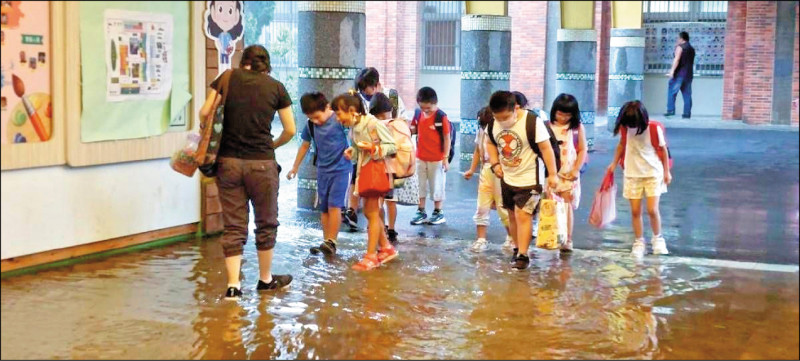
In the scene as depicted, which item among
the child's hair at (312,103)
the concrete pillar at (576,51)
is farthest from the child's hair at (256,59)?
the concrete pillar at (576,51)

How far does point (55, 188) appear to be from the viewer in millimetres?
8070

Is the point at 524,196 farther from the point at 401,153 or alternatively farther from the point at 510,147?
the point at 401,153

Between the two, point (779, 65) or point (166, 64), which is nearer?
point (166, 64)

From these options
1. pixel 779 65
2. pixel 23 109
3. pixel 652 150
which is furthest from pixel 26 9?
pixel 779 65

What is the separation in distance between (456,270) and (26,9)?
3767mm

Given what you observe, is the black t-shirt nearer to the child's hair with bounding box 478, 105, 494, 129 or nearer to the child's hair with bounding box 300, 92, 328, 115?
the child's hair with bounding box 300, 92, 328, 115

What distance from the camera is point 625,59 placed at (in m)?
26.8

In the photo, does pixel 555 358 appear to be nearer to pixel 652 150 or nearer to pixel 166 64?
pixel 652 150

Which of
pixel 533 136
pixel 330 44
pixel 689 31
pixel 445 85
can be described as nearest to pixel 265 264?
pixel 533 136

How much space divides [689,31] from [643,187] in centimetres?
2476

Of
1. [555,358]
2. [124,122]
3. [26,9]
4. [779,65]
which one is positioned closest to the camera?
[555,358]

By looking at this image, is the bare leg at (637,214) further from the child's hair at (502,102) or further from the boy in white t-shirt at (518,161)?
the child's hair at (502,102)

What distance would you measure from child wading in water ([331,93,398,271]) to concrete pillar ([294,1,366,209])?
9.32 feet

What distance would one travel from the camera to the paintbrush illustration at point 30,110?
24.3 feet
